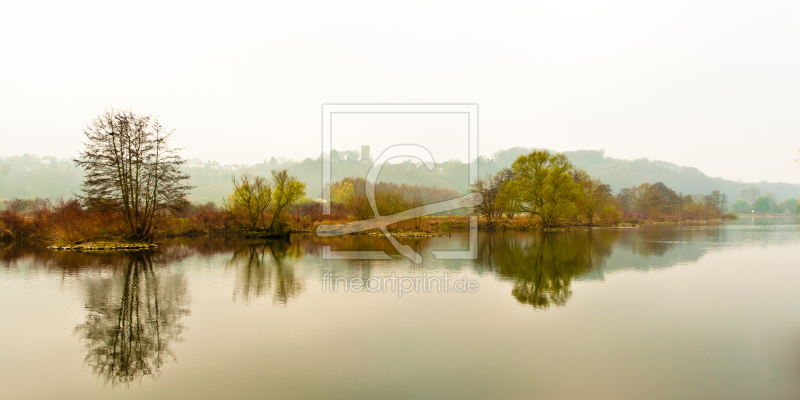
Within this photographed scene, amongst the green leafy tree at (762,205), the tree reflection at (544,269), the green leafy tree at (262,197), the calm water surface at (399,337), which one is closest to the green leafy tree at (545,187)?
the tree reflection at (544,269)

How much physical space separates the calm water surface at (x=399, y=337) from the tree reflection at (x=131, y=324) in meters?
0.05

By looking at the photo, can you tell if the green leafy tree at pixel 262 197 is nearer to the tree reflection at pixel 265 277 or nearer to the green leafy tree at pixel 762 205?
the tree reflection at pixel 265 277

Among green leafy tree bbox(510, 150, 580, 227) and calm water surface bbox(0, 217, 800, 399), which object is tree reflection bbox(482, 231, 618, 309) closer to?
calm water surface bbox(0, 217, 800, 399)

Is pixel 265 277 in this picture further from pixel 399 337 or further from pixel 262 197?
pixel 262 197

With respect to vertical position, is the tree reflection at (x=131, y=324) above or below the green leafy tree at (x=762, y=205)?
below

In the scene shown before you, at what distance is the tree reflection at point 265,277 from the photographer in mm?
12625

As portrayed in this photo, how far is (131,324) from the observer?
936cm

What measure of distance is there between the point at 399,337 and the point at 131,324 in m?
6.05

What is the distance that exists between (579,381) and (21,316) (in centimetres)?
1244

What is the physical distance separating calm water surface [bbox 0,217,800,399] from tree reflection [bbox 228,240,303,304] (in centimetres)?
17

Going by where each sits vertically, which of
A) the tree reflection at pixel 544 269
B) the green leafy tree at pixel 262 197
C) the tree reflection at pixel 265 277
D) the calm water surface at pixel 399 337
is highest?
the green leafy tree at pixel 262 197

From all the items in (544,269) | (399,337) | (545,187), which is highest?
(545,187)

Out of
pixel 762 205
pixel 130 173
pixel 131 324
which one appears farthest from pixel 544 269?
pixel 762 205

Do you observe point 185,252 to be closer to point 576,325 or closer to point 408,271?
point 408,271
